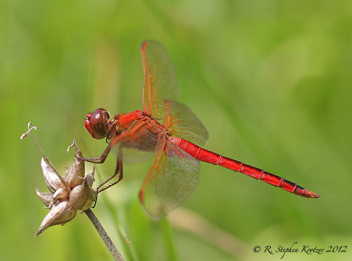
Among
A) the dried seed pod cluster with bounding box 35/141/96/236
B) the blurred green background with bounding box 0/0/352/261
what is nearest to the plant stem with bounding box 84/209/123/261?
the dried seed pod cluster with bounding box 35/141/96/236

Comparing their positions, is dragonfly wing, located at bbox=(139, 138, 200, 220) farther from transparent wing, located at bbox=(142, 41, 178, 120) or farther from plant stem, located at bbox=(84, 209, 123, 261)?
plant stem, located at bbox=(84, 209, 123, 261)

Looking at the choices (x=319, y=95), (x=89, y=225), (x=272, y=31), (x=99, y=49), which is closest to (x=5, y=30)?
(x=99, y=49)

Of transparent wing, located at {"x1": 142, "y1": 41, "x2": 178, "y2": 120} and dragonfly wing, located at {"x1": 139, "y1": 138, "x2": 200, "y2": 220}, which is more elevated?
transparent wing, located at {"x1": 142, "y1": 41, "x2": 178, "y2": 120}

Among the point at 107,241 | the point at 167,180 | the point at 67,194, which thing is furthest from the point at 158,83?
the point at 107,241

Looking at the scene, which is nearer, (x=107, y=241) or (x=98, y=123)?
(x=107, y=241)

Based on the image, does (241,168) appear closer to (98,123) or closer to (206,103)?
(98,123)

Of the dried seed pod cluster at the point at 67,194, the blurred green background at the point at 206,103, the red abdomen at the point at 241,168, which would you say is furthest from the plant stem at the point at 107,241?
the red abdomen at the point at 241,168
